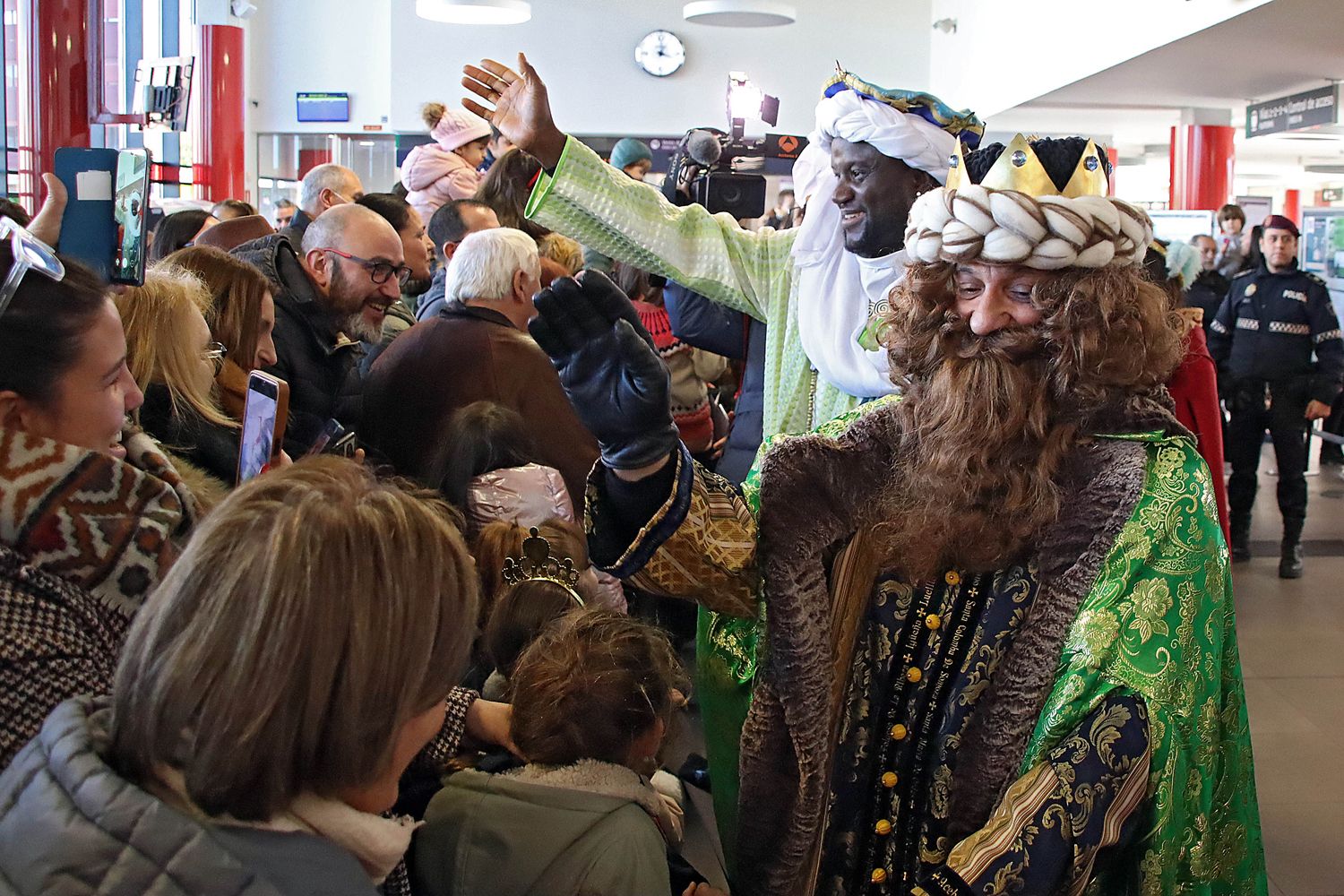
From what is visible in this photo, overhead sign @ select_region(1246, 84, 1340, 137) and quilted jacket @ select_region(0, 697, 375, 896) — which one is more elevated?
overhead sign @ select_region(1246, 84, 1340, 137)

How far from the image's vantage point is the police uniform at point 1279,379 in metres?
6.21

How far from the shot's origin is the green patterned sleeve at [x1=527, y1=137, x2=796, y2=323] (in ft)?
8.59

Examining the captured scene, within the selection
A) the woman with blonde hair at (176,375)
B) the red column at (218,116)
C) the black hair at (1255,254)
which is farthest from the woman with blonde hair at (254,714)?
the red column at (218,116)

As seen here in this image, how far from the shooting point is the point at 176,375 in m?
2.29

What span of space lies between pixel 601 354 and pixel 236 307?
4.84 feet

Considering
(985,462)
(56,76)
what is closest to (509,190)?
(56,76)

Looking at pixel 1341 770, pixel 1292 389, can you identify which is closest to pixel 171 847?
pixel 1341 770

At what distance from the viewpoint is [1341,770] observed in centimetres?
379

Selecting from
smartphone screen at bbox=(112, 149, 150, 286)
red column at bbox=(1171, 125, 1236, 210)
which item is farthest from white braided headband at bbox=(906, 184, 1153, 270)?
red column at bbox=(1171, 125, 1236, 210)

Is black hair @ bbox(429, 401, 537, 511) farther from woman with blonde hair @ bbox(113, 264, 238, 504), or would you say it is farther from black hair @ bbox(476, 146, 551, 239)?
black hair @ bbox(476, 146, 551, 239)

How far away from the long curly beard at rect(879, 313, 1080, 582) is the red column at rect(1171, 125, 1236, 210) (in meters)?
12.0

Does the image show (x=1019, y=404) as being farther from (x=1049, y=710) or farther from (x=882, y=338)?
(x=1049, y=710)

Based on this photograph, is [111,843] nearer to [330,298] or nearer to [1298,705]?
[330,298]

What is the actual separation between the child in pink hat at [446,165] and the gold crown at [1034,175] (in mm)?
3802
